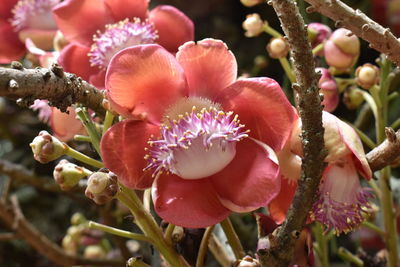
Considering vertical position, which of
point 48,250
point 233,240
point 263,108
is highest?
point 263,108

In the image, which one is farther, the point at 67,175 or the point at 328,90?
the point at 328,90

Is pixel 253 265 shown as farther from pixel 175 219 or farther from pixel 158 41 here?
pixel 158 41

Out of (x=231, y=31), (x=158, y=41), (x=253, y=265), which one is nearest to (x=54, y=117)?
(x=158, y=41)

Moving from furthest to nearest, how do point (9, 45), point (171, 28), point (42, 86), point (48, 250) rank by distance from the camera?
point (48, 250) < point (9, 45) < point (171, 28) < point (42, 86)

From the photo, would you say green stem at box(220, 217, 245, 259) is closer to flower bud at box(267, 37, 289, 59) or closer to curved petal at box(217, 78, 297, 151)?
curved petal at box(217, 78, 297, 151)

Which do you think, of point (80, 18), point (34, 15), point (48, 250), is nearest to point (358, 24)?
point (80, 18)

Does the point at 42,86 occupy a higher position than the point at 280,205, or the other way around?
the point at 42,86

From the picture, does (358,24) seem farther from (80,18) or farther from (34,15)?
(34,15)

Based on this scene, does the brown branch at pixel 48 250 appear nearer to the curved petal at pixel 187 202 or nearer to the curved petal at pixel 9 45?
the curved petal at pixel 9 45
